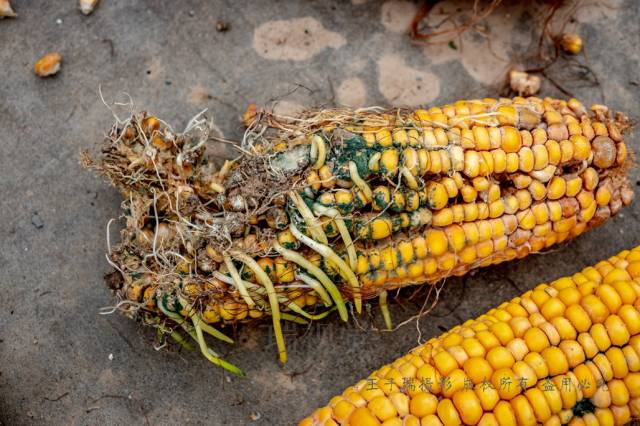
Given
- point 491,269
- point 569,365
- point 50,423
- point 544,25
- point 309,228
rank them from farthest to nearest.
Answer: point 544,25 → point 491,269 → point 50,423 → point 309,228 → point 569,365

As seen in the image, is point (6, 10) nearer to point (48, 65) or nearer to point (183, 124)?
point (48, 65)

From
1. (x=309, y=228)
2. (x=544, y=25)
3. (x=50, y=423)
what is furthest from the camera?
(x=544, y=25)

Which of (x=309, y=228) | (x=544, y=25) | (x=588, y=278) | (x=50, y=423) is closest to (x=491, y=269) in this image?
(x=588, y=278)

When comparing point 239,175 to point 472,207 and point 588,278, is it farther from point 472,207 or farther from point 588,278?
point 588,278

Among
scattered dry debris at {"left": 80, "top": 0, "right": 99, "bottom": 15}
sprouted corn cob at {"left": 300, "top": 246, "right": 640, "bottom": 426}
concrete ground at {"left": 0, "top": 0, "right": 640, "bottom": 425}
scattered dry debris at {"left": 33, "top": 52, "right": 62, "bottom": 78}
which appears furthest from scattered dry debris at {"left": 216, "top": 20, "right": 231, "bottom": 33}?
sprouted corn cob at {"left": 300, "top": 246, "right": 640, "bottom": 426}

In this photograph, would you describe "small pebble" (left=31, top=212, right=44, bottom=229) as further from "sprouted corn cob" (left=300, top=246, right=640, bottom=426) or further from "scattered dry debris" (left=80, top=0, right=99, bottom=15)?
"sprouted corn cob" (left=300, top=246, right=640, bottom=426)

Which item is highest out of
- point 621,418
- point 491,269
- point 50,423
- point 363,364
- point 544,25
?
point 544,25

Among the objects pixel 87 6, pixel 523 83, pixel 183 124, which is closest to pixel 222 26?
pixel 183 124
